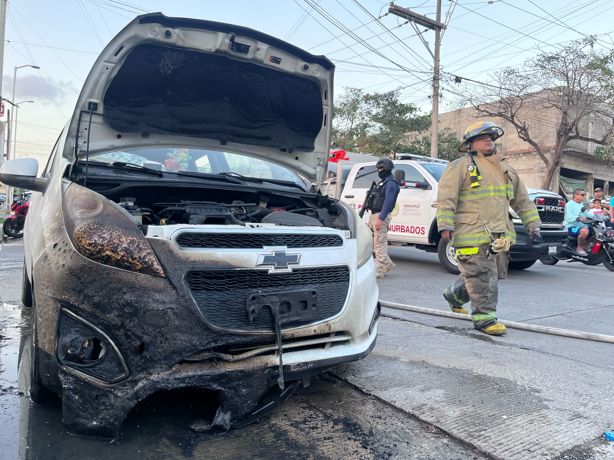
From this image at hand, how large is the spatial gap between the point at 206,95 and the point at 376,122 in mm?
25891

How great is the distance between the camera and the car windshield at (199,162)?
3441mm

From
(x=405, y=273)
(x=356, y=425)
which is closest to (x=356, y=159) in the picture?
(x=405, y=273)

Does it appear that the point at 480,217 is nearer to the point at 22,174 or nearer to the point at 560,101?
the point at 22,174

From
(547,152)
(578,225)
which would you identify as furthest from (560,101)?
(578,225)

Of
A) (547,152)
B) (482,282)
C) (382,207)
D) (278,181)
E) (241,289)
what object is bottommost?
(482,282)

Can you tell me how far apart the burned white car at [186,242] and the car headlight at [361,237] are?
0.02 meters

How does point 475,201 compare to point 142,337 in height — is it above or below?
above

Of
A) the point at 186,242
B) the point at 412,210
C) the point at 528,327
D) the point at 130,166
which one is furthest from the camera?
the point at 412,210

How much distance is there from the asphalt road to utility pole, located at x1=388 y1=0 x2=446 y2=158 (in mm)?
15803

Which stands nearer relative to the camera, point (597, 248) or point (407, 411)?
point (407, 411)

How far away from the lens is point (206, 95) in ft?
11.9

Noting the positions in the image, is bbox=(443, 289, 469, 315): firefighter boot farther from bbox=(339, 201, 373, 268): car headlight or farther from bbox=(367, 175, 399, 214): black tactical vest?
bbox=(367, 175, 399, 214): black tactical vest

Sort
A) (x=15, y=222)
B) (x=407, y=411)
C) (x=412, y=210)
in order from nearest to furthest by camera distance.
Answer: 1. (x=407, y=411)
2. (x=412, y=210)
3. (x=15, y=222)

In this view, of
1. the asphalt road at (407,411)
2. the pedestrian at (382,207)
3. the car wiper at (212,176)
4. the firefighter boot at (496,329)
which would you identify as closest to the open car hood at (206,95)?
the car wiper at (212,176)
